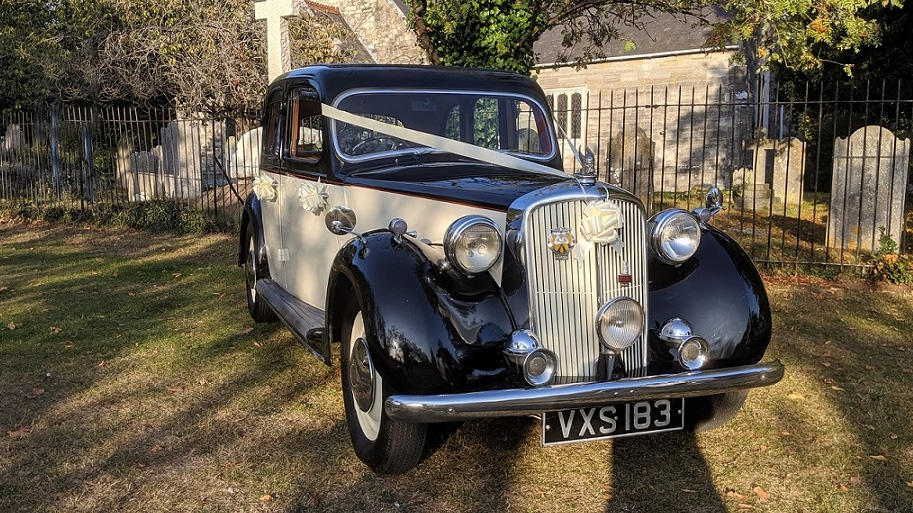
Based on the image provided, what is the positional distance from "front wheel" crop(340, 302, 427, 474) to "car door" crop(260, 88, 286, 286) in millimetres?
1913

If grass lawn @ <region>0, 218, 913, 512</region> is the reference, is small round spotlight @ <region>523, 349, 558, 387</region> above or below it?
above

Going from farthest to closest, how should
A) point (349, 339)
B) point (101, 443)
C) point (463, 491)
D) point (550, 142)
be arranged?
1. point (550, 142)
2. point (101, 443)
3. point (349, 339)
4. point (463, 491)

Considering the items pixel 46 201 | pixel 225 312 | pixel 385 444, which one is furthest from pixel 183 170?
pixel 385 444

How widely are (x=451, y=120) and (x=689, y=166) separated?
508cm

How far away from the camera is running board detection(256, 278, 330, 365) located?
408 centimetres

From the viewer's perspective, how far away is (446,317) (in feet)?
10.2

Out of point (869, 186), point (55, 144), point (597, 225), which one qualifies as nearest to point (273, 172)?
point (597, 225)

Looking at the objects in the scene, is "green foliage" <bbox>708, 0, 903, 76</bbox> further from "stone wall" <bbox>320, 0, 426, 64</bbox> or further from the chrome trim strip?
"stone wall" <bbox>320, 0, 426, 64</bbox>

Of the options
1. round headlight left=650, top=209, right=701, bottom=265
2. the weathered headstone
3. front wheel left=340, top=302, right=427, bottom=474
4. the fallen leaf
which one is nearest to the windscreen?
front wheel left=340, top=302, right=427, bottom=474

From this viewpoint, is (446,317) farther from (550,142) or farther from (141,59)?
(141,59)

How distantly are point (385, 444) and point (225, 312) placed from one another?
3.80 metres

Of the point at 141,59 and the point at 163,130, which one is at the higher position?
the point at 141,59

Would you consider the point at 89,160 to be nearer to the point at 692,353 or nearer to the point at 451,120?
the point at 451,120

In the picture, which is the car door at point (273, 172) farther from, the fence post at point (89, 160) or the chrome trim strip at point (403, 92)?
the fence post at point (89, 160)
